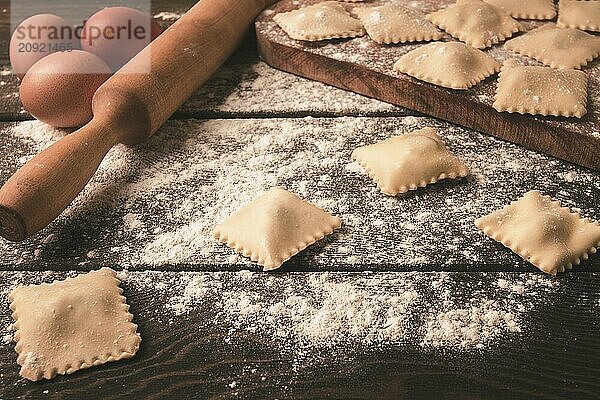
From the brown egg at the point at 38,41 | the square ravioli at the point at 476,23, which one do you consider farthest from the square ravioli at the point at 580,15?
the brown egg at the point at 38,41

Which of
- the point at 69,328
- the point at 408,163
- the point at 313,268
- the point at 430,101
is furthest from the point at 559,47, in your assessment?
the point at 69,328

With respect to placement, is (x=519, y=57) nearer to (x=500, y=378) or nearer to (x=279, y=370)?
(x=500, y=378)

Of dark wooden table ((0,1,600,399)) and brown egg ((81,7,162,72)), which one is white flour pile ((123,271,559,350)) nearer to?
dark wooden table ((0,1,600,399))

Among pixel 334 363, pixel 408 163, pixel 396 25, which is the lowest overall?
pixel 334 363

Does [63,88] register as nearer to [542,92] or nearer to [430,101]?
[430,101]

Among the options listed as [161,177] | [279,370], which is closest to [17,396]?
[279,370]

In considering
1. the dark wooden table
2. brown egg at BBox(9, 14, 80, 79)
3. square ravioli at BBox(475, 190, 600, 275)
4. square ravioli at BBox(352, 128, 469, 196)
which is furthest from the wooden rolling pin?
square ravioli at BBox(475, 190, 600, 275)
